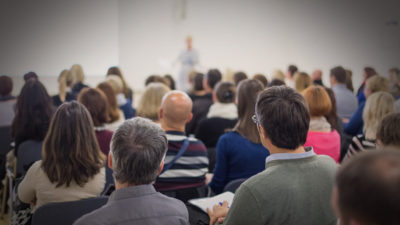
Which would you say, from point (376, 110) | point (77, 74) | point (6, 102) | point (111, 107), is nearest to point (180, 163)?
point (111, 107)

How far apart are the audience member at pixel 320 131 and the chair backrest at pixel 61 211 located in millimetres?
1569

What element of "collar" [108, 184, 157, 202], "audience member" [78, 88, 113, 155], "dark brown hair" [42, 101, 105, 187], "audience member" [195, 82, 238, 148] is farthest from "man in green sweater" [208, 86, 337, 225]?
"audience member" [195, 82, 238, 148]

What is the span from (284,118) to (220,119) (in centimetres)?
198

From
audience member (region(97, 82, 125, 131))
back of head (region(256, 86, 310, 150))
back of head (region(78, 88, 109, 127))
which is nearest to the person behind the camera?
back of head (region(256, 86, 310, 150))

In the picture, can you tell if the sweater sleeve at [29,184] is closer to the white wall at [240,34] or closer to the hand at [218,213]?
the hand at [218,213]

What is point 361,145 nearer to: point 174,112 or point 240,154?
point 240,154

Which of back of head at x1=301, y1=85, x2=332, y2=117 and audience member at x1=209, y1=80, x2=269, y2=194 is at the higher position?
back of head at x1=301, y1=85, x2=332, y2=117

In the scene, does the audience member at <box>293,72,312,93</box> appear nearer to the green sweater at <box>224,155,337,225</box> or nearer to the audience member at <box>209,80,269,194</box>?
the audience member at <box>209,80,269,194</box>

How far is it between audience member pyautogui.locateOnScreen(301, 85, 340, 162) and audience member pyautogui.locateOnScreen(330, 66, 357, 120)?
212 cm

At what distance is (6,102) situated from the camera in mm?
3631

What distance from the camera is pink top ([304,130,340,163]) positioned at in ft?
8.21

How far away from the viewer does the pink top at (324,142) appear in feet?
8.21

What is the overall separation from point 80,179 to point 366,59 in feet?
30.1

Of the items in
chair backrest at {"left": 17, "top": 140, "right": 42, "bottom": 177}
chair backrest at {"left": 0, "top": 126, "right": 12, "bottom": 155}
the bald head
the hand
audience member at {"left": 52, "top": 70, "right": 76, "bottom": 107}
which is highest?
the bald head
